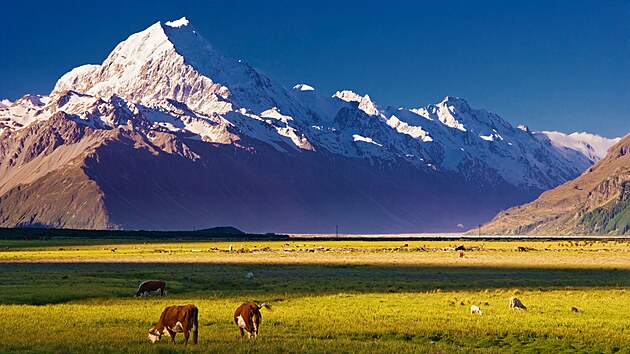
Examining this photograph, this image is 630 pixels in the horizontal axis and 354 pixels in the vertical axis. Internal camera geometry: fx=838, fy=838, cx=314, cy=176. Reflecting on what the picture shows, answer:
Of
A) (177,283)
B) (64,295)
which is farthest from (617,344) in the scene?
(177,283)

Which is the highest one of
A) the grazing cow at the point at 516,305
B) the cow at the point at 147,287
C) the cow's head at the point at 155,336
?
the cow at the point at 147,287

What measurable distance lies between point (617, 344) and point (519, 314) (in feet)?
32.9

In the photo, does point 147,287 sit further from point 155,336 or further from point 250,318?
point 250,318

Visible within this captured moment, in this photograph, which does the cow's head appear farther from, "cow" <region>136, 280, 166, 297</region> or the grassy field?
"cow" <region>136, 280, 166, 297</region>

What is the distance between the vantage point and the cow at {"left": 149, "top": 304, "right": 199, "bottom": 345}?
31094 millimetres

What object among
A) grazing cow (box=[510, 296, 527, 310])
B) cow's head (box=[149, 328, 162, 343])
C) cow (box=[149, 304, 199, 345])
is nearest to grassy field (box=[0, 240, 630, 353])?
cow's head (box=[149, 328, 162, 343])

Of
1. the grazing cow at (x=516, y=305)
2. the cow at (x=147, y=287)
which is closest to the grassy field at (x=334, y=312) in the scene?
the grazing cow at (x=516, y=305)

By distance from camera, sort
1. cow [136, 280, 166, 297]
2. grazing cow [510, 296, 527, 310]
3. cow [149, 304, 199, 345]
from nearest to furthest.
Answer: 1. cow [149, 304, 199, 345]
2. grazing cow [510, 296, 527, 310]
3. cow [136, 280, 166, 297]

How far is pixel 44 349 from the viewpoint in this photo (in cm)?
3042

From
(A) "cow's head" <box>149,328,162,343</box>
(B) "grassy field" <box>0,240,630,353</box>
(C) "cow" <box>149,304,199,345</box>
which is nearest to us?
(C) "cow" <box>149,304,199,345</box>

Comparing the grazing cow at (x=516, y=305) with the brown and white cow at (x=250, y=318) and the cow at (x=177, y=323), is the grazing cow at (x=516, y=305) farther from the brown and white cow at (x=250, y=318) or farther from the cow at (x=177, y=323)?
the cow at (x=177, y=323)

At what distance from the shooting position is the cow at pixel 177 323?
1224 inches

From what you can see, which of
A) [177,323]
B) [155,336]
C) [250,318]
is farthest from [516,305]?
[155,336]

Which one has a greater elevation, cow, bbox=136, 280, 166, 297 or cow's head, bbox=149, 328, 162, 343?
cow, bbox=136, 280, 166, 297
